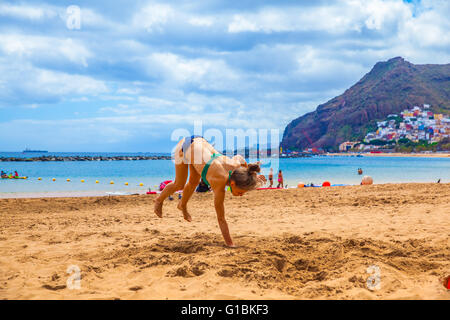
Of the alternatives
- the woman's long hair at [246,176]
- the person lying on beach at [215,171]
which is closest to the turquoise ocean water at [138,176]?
the person lying on beach at [215,171]

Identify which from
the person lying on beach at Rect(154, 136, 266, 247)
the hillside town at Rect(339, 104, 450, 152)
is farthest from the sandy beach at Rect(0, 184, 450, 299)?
the hillside town at Rect(339, 104, 450, 152)

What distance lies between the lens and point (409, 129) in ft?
433

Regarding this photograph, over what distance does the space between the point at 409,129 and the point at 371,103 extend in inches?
1054

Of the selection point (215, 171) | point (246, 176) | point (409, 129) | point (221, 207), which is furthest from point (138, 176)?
point (409, 129)

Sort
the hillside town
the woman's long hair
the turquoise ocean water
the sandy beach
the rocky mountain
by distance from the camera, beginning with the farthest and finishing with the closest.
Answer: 1. the rocky mountain
2. the hillside town
3. the turquoise ocean water
4. the woman's long hair
5. the sandy beach

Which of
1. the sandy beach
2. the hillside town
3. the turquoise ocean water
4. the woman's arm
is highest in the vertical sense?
the hillside town

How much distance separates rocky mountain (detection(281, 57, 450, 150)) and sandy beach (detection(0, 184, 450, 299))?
146 m

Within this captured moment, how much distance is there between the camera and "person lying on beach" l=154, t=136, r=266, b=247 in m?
4.85

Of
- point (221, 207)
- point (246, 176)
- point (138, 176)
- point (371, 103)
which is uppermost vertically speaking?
point (371, 103)

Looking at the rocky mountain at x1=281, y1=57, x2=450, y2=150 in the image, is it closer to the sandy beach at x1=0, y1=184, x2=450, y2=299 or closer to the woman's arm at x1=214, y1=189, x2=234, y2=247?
the sandy beach at x1=0, y1=184, x2=450, y2=299

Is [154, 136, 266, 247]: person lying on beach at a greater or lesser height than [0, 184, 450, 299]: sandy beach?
greater

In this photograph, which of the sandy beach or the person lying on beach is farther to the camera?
the person lying on beach

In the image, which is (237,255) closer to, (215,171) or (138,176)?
(215,171)

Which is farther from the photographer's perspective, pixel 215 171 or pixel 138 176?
pixel 138 176
